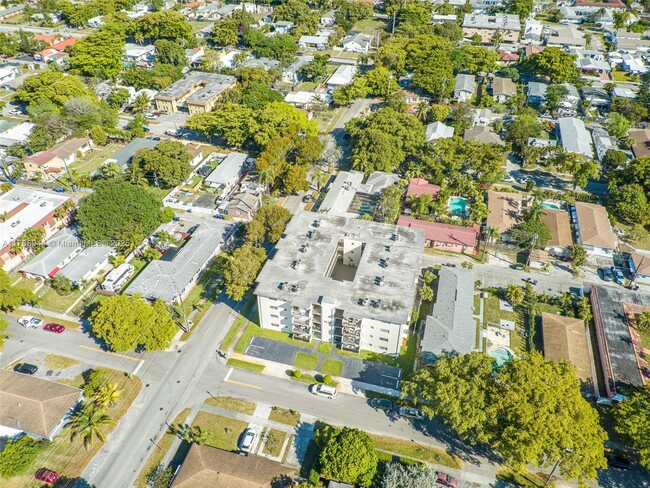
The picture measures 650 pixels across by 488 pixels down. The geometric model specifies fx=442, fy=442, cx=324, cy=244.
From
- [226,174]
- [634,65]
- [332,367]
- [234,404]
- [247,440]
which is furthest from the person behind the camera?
[634,65]

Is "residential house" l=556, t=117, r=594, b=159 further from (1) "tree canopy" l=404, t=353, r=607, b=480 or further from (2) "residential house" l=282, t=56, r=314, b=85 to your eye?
(2) "residential house" l=282, t=56, r=314, b=85

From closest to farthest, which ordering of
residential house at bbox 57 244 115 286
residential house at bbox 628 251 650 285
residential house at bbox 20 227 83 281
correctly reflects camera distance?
residential house at bbox 57 244 115 286 → residential house at bbox 628 251 650 285 → residential house at bbox 20 227 83 281

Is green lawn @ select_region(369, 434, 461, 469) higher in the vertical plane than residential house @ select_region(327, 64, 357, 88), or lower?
lower

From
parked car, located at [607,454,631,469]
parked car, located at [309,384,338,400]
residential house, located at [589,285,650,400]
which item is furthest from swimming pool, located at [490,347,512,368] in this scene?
parked car, located at [309,384,338,400]

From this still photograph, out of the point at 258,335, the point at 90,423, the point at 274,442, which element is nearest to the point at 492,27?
the point at 258,335

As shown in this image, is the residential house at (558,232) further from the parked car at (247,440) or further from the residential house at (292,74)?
the residential house at (292,74)

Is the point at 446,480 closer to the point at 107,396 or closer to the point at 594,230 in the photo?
the point at 107,396

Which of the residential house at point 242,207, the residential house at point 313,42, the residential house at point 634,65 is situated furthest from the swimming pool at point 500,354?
the residential house at point 313,42
